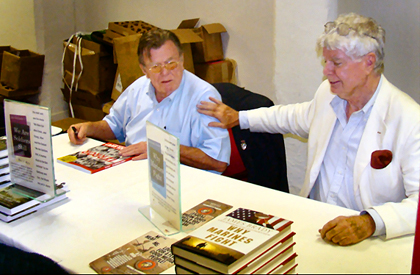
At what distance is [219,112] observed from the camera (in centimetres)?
216

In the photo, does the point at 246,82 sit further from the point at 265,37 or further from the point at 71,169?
the point at 71,169

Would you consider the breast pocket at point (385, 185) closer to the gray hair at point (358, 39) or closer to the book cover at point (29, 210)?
the gray hair at point (358, 39)

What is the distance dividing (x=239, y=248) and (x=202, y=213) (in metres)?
0.45

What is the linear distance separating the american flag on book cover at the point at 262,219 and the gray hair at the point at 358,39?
0.84m

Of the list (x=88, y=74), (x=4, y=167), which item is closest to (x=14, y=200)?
(x=4, y=167)

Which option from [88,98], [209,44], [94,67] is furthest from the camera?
[88,98]

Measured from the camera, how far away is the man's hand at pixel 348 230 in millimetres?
1248

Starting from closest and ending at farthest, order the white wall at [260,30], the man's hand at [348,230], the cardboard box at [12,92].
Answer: the man's hand at [348,230] < the white wall at [260,30] < the cardboard box at [12,92]

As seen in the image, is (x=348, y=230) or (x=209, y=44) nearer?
(x=348, y=230)

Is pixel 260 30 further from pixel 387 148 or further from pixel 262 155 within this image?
pixel 387 148

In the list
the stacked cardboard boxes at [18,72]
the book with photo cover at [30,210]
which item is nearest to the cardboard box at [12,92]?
the stacked cardboard boxes at [18,72]

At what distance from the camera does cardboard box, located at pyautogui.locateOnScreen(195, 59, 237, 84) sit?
11.6 feet

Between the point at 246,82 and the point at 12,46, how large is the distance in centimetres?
249

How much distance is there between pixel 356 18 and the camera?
66.9 inches
